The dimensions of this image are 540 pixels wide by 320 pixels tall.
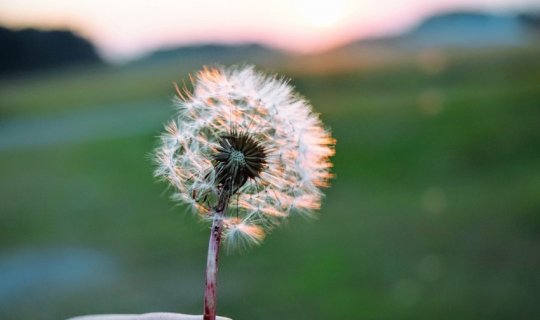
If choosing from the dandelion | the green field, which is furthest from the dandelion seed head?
the green field

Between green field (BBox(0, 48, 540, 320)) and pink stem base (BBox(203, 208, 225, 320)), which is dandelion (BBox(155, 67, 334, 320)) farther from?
green field (BBox(0, 48, 540, 320))

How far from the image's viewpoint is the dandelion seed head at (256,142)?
1221mm

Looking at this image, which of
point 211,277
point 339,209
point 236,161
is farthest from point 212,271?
point 339,209

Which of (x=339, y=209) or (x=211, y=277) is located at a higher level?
(x=339, y=209)

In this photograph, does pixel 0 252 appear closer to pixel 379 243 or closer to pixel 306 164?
pixel 379 243

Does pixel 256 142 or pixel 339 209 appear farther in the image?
pixel 339 209

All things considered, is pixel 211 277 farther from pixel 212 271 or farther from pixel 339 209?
pixel 339 209

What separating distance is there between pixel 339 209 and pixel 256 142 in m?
4.38

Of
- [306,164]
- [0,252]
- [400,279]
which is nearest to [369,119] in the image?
[400,279]

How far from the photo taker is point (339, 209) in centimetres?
551

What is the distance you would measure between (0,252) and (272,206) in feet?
14.8

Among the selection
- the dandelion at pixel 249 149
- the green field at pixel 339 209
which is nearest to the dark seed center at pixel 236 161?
the dandelion at pixel 249 149

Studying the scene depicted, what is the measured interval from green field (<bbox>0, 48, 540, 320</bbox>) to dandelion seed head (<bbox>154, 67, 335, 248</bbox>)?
3.42 m

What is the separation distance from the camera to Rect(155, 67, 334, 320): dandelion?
1.20 metres
